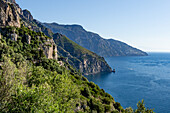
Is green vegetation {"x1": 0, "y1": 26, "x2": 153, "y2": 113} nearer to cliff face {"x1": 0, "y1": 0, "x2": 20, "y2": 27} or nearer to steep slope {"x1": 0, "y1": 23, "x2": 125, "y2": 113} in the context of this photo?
steep slope {"x1": 0, "y1": 23, "x2": 125, "y2": 113}

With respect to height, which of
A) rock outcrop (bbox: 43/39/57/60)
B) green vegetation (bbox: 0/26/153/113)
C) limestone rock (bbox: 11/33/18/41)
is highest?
limestone rock (bbox: 11/33/18/41)

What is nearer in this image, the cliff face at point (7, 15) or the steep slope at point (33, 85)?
the steep slope at point (33, 85)

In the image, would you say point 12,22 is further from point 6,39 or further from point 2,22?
point 6,39

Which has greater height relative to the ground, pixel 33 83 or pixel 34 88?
pixel 34 88

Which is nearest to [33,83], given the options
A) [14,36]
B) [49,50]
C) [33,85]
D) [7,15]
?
[33,85]

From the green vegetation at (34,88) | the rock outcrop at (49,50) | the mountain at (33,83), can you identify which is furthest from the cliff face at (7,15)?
the rock outcrop at (49,50)

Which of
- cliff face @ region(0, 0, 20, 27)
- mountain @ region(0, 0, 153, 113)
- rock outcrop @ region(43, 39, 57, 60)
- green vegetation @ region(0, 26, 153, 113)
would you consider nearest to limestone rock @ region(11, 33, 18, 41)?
mountain @ region(0, 0, 153, 113)

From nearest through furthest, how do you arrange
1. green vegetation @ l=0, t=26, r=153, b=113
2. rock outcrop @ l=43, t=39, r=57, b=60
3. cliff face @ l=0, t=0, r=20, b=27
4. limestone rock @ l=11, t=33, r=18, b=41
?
1. green vegetation @ l=0, t=26, r=153, b=113
2. limestone rock @ l=11, t=33, r=18, b=41
3. cliff face @ l=0, t=0, r=20, b=27
4. rock outcrop @ l=43, t=39, r=57, b=60

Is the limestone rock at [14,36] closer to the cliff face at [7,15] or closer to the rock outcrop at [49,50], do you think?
the cliff face at [7,15]

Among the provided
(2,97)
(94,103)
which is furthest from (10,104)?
(94,103)

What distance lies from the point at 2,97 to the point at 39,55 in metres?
51.6

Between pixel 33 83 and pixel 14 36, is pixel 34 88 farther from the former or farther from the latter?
pixel 14 36

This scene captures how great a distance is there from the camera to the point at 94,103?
51406 millimetres

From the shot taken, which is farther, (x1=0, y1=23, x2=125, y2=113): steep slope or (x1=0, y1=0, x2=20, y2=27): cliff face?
(x1=0, y1=0, x2=20, y2=27): cliff face
